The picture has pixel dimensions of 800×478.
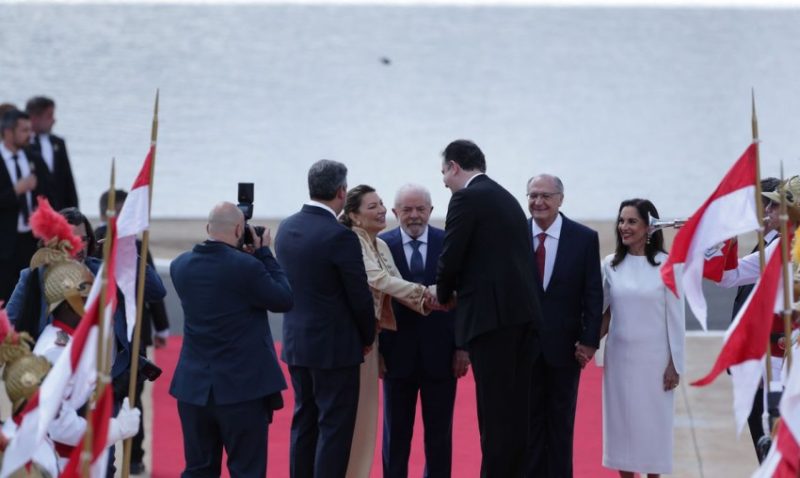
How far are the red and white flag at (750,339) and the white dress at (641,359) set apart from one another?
2058 millimetres

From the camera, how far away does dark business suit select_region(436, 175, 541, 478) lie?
6258mm

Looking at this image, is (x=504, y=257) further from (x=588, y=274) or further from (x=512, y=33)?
(x=512, y=33)

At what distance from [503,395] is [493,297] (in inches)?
17.5

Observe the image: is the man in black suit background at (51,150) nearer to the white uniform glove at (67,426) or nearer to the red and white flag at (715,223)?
the white uniform glove at (67,426)

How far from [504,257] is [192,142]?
138 feet

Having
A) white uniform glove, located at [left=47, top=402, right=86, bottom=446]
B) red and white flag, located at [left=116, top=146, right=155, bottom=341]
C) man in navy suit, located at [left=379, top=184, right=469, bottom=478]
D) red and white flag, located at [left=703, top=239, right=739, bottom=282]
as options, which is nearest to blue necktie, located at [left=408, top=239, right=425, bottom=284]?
man in navy suit, located at [left=379, top=184, right=469, bottom=478]

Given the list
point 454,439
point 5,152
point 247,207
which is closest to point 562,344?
point 247,207

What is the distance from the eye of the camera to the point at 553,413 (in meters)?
6.91

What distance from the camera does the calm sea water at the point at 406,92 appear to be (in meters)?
42.4

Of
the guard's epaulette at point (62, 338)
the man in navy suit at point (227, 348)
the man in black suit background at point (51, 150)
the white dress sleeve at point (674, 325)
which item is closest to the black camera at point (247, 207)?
the man in navy suit at point (227, 348)

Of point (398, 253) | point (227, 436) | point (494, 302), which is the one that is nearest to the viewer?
point (227, 436)

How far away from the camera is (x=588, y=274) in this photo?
22.7 ft

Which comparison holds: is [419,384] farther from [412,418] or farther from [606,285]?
[606,285]

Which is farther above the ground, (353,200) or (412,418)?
(353,200)
